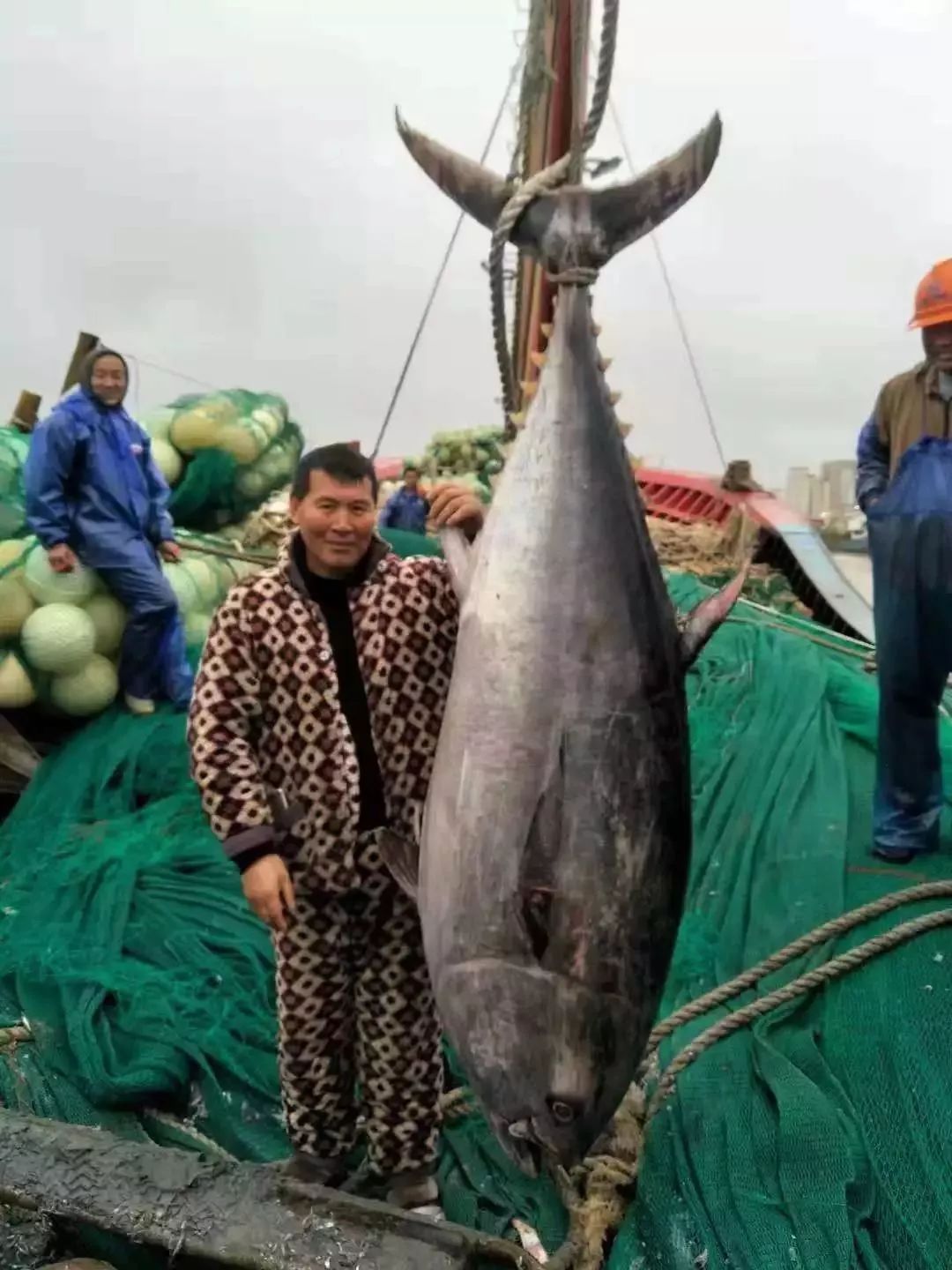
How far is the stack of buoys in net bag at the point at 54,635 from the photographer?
15.9 ft

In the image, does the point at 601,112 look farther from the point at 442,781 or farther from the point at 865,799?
the point at 865,799

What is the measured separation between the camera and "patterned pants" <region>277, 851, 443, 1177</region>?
2248mm

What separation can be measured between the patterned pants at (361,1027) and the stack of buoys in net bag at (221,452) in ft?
17.8

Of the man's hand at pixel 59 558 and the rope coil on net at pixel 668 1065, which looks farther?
the man's hand at pixel 59 558

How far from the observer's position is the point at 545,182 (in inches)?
72.4

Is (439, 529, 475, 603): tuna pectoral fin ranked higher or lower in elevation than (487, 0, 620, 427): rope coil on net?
lower

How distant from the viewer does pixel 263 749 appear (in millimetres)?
2166

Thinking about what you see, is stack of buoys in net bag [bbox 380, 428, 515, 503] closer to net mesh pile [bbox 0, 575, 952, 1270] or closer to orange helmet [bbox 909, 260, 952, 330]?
net mesh pile [bbox 0, 575, 952, 1270]

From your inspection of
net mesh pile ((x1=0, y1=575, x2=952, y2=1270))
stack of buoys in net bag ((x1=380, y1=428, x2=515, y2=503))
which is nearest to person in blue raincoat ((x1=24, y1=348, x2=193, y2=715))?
net mesh pile ((x1=0, y1=575, x2=952, y2=1270))

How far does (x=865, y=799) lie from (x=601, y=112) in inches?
128

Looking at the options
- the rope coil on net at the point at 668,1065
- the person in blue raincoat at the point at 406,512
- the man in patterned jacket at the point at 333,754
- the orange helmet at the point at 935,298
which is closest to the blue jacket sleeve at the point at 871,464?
the orange helmet at the point at 935,298

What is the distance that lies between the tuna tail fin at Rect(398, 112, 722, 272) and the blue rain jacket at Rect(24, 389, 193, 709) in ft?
12.2

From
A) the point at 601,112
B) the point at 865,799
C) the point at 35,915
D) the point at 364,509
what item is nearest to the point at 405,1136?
the point at 364,509

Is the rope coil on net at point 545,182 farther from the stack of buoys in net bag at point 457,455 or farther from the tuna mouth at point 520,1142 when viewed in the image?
the stack of buoys in net bag at point 457,455
